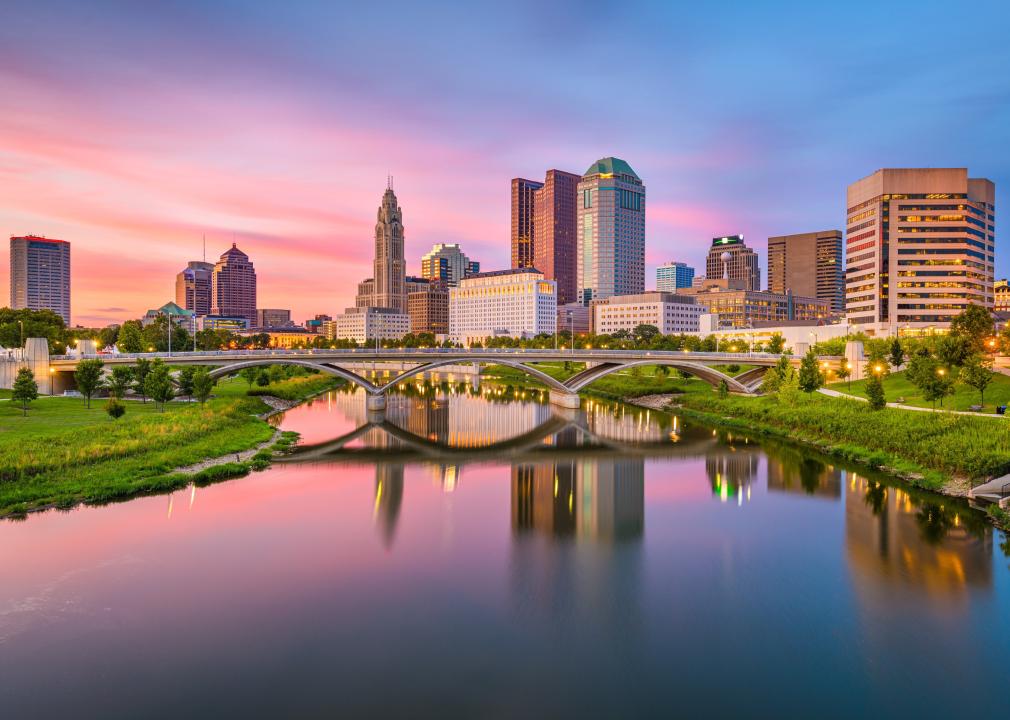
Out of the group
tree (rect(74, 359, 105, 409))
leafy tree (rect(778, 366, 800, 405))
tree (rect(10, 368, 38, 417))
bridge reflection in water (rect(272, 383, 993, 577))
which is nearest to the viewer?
bridge reflection in water (rect(272, 383, 993, 577))

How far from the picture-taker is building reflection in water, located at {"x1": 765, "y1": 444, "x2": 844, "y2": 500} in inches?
1316

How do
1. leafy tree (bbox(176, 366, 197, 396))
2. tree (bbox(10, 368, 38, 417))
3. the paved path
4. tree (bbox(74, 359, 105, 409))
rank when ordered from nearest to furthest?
the paved path
tree (bbox(10, 368, 38, 417))
tree (bbox(74, 359, 105, 409))
leafy tree (bbox(176, 366, 197, 396))

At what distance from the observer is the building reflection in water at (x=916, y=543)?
21031 mm

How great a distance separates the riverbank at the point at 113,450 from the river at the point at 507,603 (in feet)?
6.41

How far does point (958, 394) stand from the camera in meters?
47.9

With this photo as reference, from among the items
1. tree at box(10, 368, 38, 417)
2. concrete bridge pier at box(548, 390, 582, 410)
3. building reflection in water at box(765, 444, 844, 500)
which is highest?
tree at box(10, 368, 38, 417)

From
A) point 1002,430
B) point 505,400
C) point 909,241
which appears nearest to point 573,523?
point 1002,430

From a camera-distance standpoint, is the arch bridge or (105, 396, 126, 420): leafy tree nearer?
(105, 396, 126, 420): leafy tree

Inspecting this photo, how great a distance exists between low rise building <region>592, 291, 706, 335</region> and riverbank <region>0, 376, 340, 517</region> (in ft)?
494

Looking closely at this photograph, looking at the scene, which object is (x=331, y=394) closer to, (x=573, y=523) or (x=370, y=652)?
(x=573, y=523)

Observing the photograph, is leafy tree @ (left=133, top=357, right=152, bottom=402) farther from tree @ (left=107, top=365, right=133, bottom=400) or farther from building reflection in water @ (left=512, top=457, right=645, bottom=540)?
building reflection in water @ (left=512, top=457, right=645, bottom=540)

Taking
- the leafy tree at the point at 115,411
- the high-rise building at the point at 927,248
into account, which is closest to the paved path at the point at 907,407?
the leafy tree at the point at 115,411

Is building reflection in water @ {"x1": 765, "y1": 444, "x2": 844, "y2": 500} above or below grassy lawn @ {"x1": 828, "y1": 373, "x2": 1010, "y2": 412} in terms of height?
below

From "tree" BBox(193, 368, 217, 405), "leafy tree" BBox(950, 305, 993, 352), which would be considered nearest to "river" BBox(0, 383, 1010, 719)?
"tree" BBox(193, 368, 217, 405)
